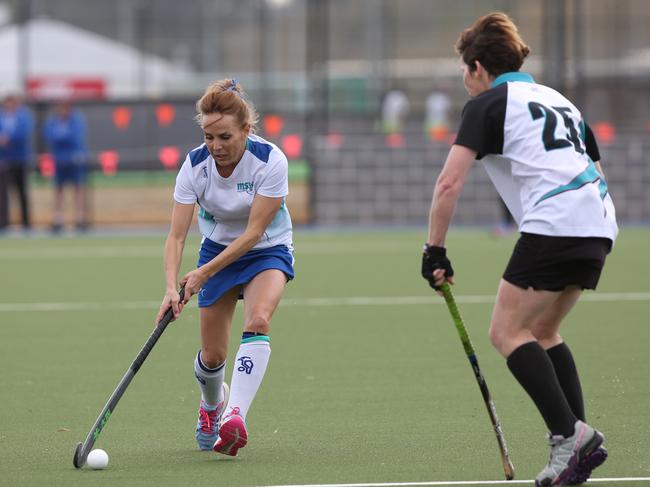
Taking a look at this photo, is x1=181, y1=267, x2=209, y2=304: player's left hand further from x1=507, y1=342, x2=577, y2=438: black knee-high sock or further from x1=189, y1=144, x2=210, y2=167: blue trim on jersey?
x1=507, y1=342, x2=577, y2=438: black knee-high sock

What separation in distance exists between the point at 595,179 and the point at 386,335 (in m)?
4.84

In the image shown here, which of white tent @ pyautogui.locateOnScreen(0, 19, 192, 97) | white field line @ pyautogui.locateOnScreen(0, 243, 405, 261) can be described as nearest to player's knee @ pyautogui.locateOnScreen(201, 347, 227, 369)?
Answer: white field line @ pyautogui.locateOnScreen(0, 243, 405, 261)

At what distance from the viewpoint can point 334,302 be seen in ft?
39.7

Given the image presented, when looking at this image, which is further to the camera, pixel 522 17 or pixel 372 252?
pixel 522 17

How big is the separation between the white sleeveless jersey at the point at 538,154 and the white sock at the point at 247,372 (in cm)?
142

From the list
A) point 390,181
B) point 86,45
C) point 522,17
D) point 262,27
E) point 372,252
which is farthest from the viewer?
point 522,17

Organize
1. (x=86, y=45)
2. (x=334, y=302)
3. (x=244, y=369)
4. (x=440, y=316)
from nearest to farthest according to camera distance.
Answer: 1. (x=244, y=369)
2. (x=440, y=316)
3. (x=334, y=302)
4. (x=86, y=45)

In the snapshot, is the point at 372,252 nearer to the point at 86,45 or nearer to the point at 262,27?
the point at 262,27

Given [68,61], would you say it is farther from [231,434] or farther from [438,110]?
[231,434]

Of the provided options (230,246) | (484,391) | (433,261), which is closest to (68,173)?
(230,246)

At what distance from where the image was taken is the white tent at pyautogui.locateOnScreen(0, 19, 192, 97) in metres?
32.2

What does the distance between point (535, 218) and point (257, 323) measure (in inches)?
58.1

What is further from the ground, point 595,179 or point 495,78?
point 495,78

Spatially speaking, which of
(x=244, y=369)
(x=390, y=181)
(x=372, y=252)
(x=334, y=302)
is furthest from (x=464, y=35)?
(x=390, y=181)
